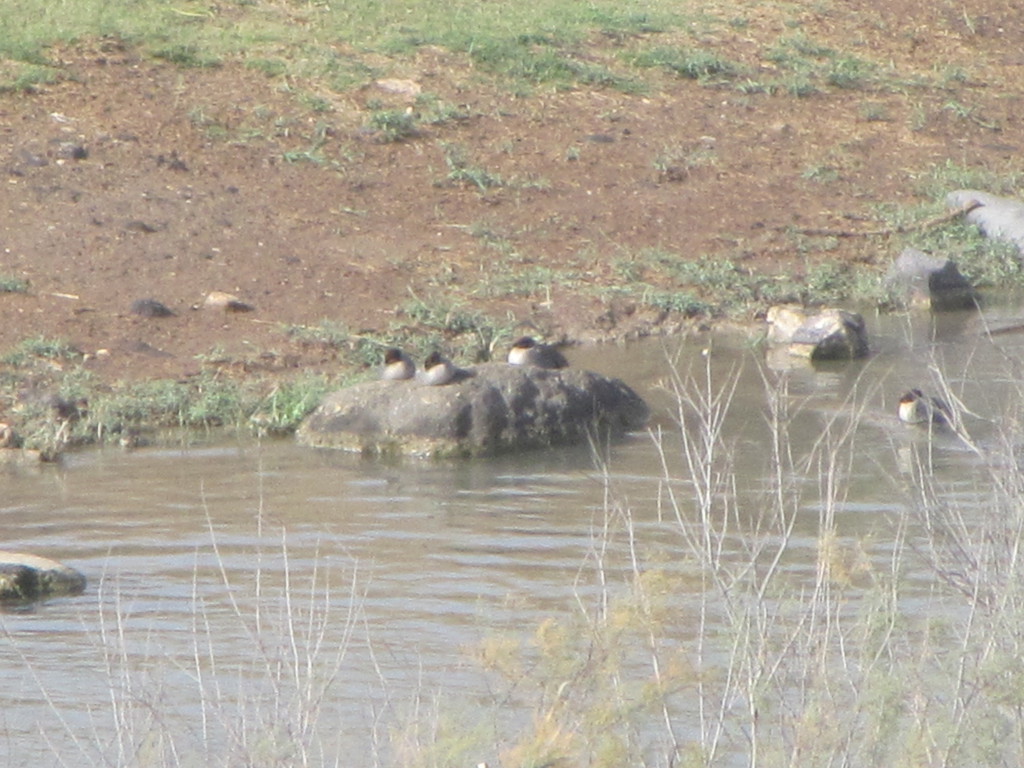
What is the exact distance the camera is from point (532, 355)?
34.6ft

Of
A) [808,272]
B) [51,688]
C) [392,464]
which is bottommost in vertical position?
[51,688]

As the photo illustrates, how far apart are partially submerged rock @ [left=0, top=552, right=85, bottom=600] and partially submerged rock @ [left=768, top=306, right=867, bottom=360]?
5.46 m

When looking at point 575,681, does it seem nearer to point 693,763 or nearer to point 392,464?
point 693,763

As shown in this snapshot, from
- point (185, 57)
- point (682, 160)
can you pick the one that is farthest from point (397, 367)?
point (185, 57)

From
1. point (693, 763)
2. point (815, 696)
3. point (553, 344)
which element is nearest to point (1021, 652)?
point (815, 696)

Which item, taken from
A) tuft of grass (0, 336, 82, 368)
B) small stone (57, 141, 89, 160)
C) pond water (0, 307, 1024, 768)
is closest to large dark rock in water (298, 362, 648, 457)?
pond water (0, 307, 1024, 768)

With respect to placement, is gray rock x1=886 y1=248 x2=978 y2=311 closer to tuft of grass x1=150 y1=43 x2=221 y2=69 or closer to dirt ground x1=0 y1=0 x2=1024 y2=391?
dirt ground x1=0 y1=0 x2=1024 y2=391

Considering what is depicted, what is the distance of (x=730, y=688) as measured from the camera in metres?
4.51

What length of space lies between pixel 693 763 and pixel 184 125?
11.1m

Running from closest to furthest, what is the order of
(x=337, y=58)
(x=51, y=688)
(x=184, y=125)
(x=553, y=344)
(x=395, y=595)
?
(x=51, y=688) → (x=395, y=595) → (x=553, y=344) → (x=184, y=125) → (x=337, y=58)

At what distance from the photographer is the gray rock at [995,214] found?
14125 millimetres

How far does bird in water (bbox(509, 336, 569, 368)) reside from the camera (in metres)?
10.5

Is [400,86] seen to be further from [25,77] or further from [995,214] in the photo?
[995,214]

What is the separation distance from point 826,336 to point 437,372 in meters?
2.84
